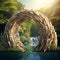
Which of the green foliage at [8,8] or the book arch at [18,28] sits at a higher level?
the green foliage at [8,8]

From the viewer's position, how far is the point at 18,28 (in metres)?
7.09

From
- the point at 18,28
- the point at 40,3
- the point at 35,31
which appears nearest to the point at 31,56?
the point at 18,28

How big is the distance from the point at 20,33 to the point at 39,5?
2.60ft

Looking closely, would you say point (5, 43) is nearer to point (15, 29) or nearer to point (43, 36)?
point (15, 29)

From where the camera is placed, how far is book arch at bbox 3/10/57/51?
21.2 feet

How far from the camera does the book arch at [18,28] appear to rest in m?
6.46

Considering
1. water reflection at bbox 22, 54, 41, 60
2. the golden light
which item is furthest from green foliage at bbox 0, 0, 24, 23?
water reflection at bbox 22, 54, 41, 60

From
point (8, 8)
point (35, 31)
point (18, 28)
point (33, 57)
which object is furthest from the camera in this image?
point (8, 8)

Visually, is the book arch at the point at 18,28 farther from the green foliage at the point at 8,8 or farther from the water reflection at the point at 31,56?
the green foliage at the point at 8,8

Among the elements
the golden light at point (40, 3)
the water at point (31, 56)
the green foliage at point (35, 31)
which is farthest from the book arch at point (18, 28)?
the golden light at point (40, 3)

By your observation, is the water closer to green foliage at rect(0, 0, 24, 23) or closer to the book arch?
the book arch

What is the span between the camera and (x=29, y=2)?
755cm

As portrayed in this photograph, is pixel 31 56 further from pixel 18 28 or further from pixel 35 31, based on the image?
pixel 35 31

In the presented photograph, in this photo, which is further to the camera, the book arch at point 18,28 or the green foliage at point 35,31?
the green foliage at point 35,31
